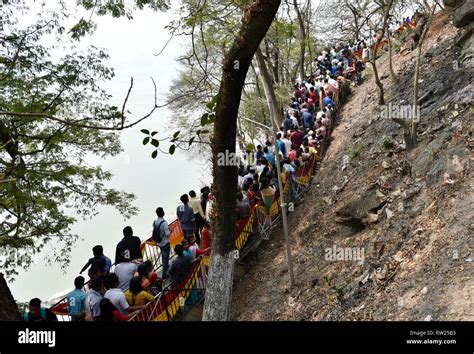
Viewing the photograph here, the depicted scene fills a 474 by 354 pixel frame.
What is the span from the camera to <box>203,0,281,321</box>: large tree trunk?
4148 mm

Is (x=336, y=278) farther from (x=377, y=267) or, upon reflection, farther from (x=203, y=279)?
(x=203, y=279)

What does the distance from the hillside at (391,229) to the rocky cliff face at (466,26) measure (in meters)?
0.44

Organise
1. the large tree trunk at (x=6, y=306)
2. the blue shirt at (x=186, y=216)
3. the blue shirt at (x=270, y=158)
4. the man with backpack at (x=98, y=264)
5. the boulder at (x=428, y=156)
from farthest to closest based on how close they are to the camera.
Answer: the blue shirt at (x=270, y=158)
the blue shirt at (x=186, y=216)
the boulder at (x=428, y=156)
the man with backpack at (x=98, y=264)
the large tree trunk at (x=6, y=306)

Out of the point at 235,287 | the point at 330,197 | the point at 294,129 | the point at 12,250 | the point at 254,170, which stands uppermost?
the point at 294,129

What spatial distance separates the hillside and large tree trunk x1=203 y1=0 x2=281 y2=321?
8.61 ft

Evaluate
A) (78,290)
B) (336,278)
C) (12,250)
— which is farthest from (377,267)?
(12,250)

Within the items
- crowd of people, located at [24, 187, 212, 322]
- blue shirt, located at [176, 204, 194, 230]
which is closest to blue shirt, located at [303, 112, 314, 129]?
crowd of people, located at [24, 187, 212, 322]

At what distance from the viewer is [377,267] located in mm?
7340

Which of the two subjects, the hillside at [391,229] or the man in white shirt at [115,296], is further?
the man in white shirt at [115,296]

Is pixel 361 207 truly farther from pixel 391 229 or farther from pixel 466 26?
pixel 466 26

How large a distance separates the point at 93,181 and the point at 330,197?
6.33 m

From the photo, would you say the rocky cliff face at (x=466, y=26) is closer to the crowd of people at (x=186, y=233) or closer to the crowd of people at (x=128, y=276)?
the crowd of people at (x=186, y=233)

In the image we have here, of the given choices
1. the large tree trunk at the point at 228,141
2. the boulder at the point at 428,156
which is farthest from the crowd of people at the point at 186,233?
the boulder at the point at 428,156

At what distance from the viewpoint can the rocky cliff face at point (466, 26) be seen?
35.3 feet
